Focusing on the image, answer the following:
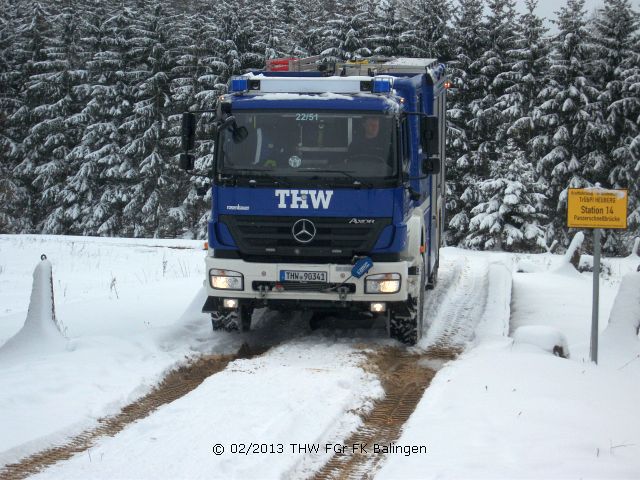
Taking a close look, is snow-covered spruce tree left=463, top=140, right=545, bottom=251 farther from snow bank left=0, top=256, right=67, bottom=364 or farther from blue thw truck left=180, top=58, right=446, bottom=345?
snow bank left=0, top=256, right=67, bottom=364

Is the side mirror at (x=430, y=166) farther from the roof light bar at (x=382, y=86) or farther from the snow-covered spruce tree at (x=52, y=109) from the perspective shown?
the snow-covered spruce tree at (x=52, y=109)

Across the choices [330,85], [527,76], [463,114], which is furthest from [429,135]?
[463,114]

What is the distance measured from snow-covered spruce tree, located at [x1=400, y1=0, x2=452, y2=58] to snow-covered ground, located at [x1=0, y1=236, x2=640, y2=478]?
1208 inches

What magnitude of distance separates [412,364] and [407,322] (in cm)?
91

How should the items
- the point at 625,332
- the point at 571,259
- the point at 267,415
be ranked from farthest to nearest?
the point at 571,259 → the point at 625,332 → the point at 267,415

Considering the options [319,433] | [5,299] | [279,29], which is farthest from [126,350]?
[279,29]

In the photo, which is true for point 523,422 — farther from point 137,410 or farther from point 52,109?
point 52,109

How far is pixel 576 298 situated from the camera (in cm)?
1583

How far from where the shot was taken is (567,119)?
39.6 m

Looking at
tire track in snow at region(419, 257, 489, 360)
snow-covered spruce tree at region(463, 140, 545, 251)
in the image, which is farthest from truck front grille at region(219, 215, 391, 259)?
snow-covered spruce tree at region(463, 140, 545, 251)

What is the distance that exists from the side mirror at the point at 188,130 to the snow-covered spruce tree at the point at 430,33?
1349 inches

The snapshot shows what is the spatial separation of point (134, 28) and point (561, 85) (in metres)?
22.6

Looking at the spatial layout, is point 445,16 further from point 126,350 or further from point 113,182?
point 126,350

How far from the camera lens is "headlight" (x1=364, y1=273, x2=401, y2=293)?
979 centimetres
